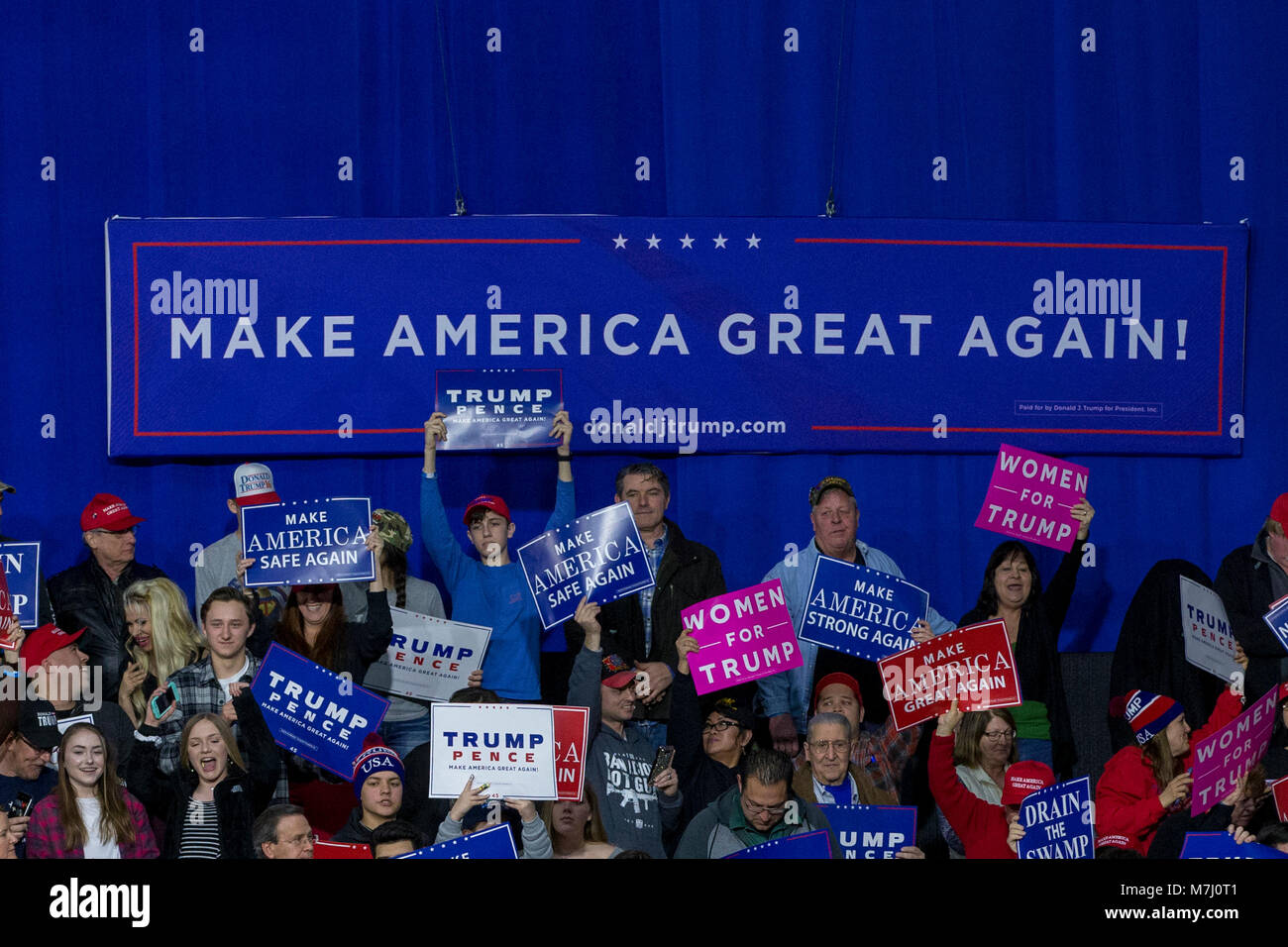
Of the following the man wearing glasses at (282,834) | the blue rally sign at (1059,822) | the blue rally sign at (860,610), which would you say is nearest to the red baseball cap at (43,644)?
the man wearing glasses at (282,834)

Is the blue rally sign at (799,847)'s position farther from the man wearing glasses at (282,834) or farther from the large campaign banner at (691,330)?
the large campaign banner at (691,330)

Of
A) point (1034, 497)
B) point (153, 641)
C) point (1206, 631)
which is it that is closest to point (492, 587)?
point (153, 641)

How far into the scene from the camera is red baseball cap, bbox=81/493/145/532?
22.5 feet

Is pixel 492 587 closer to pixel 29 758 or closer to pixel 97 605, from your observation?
pixel 97 605

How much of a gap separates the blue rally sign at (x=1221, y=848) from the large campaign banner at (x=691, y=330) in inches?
119

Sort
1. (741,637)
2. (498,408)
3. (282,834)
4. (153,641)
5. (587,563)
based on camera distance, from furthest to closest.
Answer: (498,408) < (587,563) < (153,641) < (741,637) < (282,834)

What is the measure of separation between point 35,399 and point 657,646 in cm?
316

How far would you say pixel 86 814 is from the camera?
5.33 m

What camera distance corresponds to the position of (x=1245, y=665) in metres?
6.38

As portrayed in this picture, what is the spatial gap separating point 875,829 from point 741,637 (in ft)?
3.52

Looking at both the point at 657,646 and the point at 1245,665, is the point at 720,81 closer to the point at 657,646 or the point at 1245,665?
the point at 657,646

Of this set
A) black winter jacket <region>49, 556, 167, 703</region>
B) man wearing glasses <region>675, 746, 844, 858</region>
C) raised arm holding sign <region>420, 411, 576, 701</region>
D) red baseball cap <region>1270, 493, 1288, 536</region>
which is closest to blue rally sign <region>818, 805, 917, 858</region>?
man wearing glasses <region>675, 746, 844, 858</region>

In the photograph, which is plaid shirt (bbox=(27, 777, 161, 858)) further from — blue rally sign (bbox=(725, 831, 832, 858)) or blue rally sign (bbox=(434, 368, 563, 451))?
blue rally sign (bbox=(434, 368, 563, 451))

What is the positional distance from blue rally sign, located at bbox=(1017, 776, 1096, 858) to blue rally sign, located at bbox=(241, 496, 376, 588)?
8.39 feet
